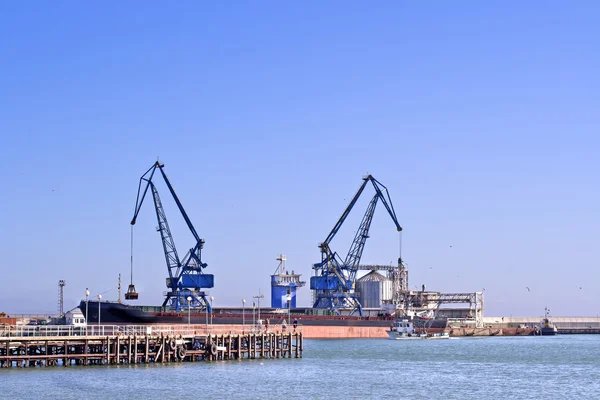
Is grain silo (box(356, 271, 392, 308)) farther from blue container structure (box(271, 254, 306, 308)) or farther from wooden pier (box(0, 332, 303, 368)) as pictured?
wooden pier (box(0, 332, 303, 368))

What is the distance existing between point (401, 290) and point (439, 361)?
80.6 meters

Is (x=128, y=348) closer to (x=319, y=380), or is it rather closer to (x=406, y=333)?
(x=319, y=380)

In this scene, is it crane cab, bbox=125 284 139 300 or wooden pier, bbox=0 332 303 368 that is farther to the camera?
crane cab, bbox=125 284 139 300

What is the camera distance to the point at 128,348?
80.2 metres

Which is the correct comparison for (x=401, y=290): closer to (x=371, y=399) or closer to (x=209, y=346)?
(x=209, y=346)

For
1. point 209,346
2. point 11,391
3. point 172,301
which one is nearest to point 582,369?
point 209,346

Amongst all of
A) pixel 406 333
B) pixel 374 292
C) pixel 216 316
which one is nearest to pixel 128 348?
pixel 216 316

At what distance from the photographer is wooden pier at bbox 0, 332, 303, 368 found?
7825 cm

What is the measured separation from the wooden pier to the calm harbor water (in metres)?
1.47

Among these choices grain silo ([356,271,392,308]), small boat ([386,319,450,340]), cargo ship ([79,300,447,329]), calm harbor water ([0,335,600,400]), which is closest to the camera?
calm harbor water ([0,335,600,400])

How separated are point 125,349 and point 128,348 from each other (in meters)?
1.67

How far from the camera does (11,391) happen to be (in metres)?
64.1

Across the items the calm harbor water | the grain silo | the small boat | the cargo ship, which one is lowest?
the calm harbor water

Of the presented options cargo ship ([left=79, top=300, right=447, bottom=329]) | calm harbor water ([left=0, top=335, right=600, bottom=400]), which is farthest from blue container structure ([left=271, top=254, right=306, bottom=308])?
calm harbor water ([left=0, top=335, right=600, bottom=400])
